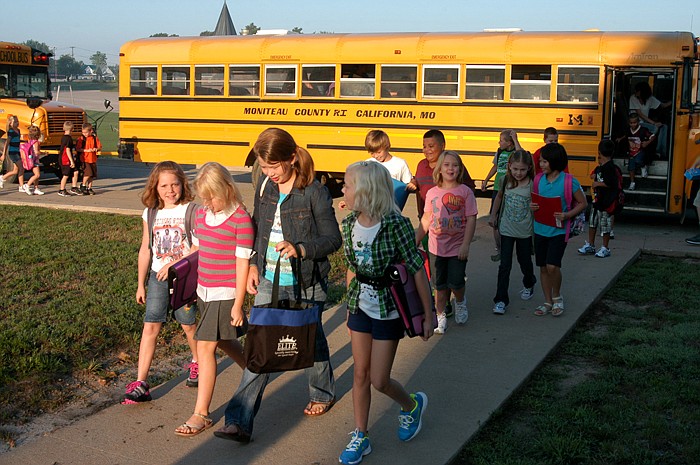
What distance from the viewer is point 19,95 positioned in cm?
1878

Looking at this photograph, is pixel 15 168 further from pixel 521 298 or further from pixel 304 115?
pixel 521 298

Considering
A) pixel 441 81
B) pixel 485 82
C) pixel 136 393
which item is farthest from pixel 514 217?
pixel 441 81

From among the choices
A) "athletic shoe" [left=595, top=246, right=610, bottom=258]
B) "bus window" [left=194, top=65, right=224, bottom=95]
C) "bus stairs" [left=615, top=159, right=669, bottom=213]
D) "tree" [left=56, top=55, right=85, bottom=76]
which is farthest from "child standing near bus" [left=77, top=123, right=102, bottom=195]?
"tree" [left=56, top=55, right=85, bottom=76]

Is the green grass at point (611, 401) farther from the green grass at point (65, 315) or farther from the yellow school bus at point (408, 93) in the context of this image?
the yellow school bus at point (408, 93)

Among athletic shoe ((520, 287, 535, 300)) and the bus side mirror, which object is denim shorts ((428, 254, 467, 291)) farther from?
the bus side mirror

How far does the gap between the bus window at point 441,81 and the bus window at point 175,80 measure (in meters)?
4.73

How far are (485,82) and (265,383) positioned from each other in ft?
32.3

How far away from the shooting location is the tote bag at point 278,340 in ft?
14.0

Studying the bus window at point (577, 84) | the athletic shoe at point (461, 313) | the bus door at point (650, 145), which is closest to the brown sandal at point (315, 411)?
the athletic shoe at point (461, 313)

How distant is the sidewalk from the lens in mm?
4375

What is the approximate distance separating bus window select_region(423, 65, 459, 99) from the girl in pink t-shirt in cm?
738

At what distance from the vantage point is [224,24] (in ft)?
108

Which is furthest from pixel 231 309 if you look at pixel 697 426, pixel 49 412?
pixel 697 426

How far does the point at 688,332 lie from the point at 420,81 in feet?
26.8
